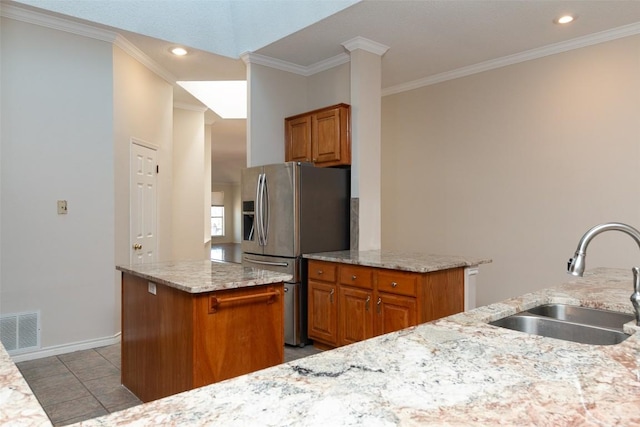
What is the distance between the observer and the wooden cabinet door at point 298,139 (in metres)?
4.50

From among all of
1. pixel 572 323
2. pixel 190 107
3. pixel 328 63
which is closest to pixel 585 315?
pixel 572 323

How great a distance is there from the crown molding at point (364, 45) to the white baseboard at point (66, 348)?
3516mm

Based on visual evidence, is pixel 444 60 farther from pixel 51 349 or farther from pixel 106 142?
pixel 51 349

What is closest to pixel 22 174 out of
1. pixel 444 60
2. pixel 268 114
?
pixel 268 114

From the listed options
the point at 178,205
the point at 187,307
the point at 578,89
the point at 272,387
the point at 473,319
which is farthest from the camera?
the point at 178,205

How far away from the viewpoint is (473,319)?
149cm

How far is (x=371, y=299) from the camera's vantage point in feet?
10.9

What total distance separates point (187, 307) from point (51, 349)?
89.5 inches

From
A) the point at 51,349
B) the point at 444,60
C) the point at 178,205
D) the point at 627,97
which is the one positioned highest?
the point at 444,60

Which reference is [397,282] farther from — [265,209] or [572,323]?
[572,323]

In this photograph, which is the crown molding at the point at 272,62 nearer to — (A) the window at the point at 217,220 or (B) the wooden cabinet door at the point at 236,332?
(B) the wooden cabinet door at the point at 236,332

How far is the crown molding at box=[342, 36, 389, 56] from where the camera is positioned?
3.98 metres

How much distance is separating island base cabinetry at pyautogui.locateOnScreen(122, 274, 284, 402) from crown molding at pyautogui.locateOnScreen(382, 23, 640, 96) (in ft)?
11.6

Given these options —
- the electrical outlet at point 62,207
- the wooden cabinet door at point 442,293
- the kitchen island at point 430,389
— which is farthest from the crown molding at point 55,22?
the kitchen island at point 430,389
